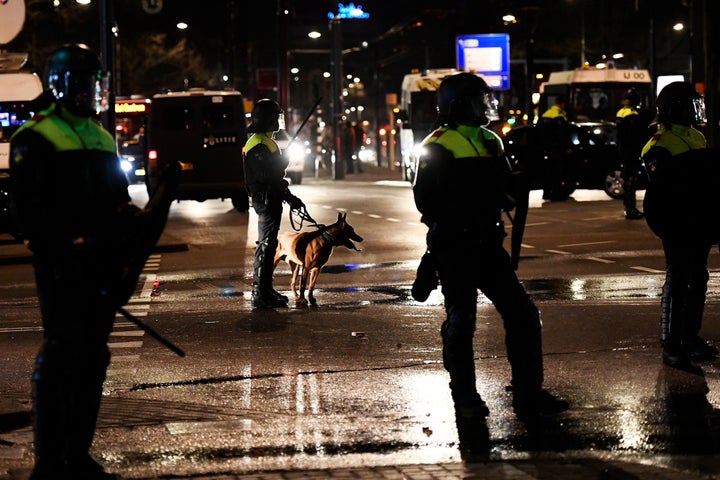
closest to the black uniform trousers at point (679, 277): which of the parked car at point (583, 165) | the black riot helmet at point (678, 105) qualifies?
the black riot helmet at point (678, 105)

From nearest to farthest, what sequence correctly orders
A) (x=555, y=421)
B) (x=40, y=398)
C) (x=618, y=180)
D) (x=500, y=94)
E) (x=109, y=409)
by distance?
(x=40, y=398) < (x=555, y=421) < (x=109, y=409) < (x=618, y=180) < (x=500, y=94)

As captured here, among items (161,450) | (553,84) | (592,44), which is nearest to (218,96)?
A: (553,84)

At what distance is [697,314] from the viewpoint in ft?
28.6

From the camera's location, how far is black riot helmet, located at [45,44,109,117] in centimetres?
567

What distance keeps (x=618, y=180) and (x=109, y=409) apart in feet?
69.9

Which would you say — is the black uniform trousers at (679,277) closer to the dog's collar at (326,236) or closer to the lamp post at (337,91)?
the dog's collar at (326,236)

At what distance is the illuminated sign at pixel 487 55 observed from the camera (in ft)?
167

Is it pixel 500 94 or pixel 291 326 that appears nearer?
pixel 291 326

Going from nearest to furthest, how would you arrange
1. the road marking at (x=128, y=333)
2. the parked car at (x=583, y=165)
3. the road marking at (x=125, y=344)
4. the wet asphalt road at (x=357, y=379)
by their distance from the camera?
the wet asphalt road at (x=357, y=379) → the road marking at (x=125, y=344) → the road marking at (x=128, y=333) → the parked car at (x=583, y=165)

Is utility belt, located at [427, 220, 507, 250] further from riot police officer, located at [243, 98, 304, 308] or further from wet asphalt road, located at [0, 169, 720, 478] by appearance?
riot police officer, located at [243, 98, 304, 308]

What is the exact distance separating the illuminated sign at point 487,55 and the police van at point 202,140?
24302mm

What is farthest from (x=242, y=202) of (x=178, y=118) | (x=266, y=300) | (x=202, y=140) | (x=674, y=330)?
(x=674, y=330)

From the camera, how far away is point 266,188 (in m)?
11.8

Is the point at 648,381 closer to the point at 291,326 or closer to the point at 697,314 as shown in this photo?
the point at 697,314
